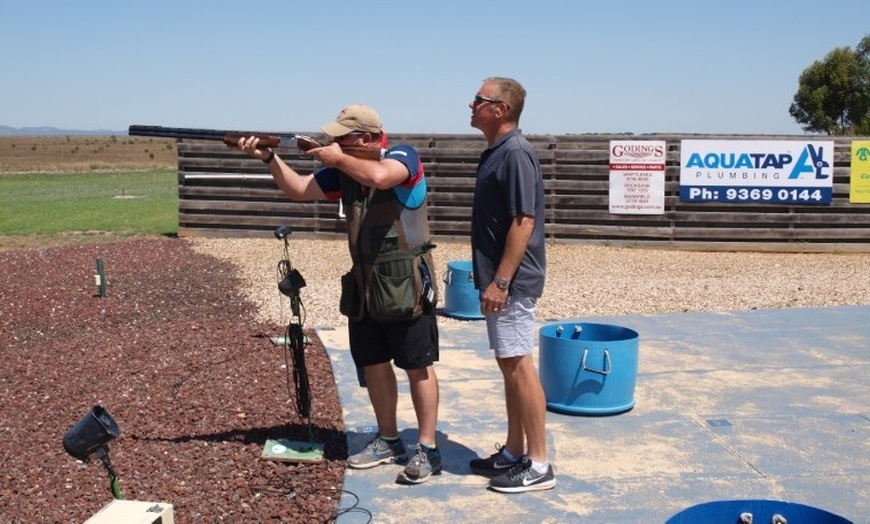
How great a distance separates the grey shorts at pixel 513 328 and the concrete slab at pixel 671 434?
71 cm

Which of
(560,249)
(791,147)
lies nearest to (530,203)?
(560,249)

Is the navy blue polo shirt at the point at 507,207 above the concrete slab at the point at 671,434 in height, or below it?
above

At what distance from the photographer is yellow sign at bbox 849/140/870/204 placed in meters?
14.9

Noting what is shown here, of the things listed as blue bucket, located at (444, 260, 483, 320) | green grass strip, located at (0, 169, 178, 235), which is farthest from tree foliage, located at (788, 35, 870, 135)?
blue bucket, located at (444, 260, 483, 320)

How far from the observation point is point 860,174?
14.9 meters

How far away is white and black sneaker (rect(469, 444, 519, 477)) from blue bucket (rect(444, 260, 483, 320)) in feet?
13.0

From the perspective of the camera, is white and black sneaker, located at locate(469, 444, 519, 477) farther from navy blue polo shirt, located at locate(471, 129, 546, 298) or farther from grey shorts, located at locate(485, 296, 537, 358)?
navy blue polo shirt, located at locate(471, 129, 546, 298)

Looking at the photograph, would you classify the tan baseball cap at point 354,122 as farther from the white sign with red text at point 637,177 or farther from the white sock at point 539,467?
the white sign with red text at point 637,177

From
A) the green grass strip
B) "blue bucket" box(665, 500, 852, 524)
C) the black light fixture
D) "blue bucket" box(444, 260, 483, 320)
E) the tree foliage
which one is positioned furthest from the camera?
the tree foliage

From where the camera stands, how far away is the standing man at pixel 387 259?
4.55m

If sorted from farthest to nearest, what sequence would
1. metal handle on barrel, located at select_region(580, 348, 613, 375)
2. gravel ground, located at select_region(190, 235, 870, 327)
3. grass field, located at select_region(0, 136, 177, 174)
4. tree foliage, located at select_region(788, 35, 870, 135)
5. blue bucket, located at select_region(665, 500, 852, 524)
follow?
grass field, located at select_region(0, 136, 177, 174) → tree foliage, located at select_region(788, 35, 870, 135) → gravel ground, located at select_region(190, 235, 870, 327) → metal handle on barrel, located at select_region(580, 348, 613, 375) → blue bucket, located at select_region(665, 500, 852, 524)

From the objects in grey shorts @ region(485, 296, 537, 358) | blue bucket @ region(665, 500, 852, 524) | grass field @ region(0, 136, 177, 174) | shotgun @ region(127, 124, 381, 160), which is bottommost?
blue bucket @ region(665, 500, 852, 524)

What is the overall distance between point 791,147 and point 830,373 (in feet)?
29.3

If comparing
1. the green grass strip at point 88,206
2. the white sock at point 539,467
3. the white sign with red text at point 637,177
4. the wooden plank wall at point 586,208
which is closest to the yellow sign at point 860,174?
the wooden plank wall at point 586,208
